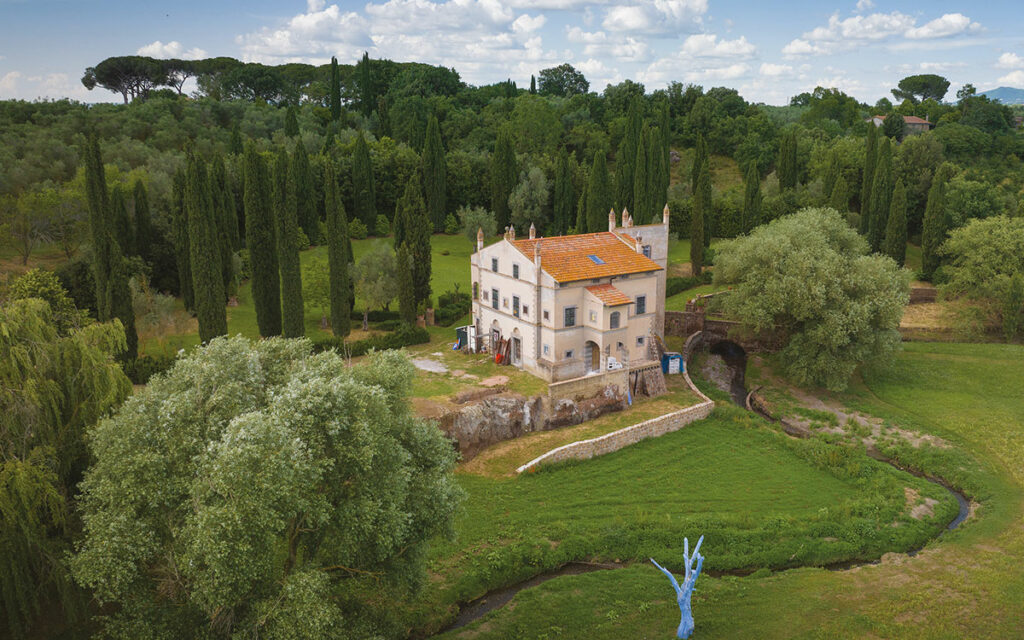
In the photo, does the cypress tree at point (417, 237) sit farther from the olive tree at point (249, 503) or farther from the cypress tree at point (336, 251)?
the olive tree at point (249, 503)

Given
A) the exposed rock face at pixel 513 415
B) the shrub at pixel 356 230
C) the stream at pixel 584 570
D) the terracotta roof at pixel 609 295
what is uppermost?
the shrub at pixel 356 230

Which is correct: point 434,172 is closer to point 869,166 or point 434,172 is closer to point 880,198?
point 880,198

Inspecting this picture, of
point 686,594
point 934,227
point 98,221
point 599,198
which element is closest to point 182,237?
point 98,221

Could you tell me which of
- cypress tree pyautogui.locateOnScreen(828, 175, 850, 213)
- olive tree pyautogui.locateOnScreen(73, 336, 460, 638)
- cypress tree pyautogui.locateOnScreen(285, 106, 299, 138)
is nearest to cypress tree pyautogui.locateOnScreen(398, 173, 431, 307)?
olive tree pyautogui.locateOnScreen(73, 336, 460, 638)

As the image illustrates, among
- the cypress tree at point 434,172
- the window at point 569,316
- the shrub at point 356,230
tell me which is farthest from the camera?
the cypress tree at point 434,172

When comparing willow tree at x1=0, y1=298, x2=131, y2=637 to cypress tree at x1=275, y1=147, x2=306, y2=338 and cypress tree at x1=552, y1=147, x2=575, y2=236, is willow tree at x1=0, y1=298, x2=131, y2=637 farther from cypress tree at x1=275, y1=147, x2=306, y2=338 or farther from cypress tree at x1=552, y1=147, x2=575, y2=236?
cypress tree at x1=552, y1=147, x2=575, y2=236

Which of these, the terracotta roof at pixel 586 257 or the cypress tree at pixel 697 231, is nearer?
the terracotta roof at pixel 586 257

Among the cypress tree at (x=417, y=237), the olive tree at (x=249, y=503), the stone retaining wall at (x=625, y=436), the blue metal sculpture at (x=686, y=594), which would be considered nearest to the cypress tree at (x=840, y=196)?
the stone retaining wall at (x=625, y=436)
